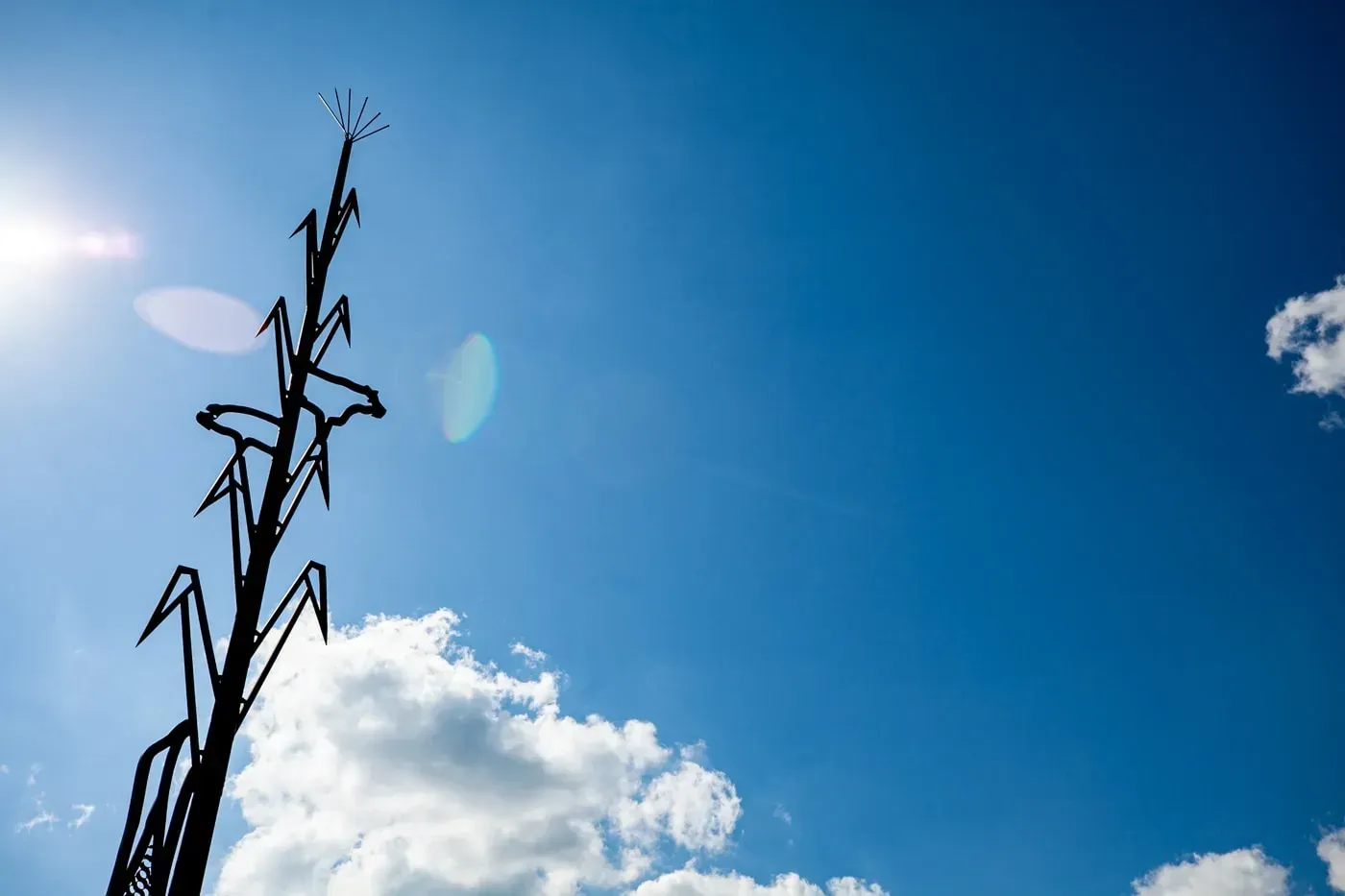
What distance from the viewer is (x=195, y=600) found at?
7.22 m

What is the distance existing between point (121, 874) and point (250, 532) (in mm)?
2688

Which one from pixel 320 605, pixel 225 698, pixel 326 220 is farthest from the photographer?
pixel 326 220

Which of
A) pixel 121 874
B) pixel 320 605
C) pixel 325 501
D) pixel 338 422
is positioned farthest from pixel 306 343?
pixel 121 874

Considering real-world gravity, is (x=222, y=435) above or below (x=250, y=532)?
above

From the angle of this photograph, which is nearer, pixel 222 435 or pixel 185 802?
pixel 185 802

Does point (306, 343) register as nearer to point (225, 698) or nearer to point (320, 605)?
point (320, 605)

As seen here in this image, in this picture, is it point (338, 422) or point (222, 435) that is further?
point (338, 422)

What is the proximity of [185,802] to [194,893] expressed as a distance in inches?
25.3

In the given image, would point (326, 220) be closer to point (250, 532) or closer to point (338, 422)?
point (338, 422)

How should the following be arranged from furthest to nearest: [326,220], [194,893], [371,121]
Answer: [371,121]
[326,220]
[194,893]

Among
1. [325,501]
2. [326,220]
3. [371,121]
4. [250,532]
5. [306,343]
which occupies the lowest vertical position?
[250,532]

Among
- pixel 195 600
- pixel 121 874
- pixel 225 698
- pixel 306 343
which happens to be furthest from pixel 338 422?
pixel 121 874

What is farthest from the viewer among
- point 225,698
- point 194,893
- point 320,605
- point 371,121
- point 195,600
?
Answer: point 371,121

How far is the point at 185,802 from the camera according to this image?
21.2 ft
